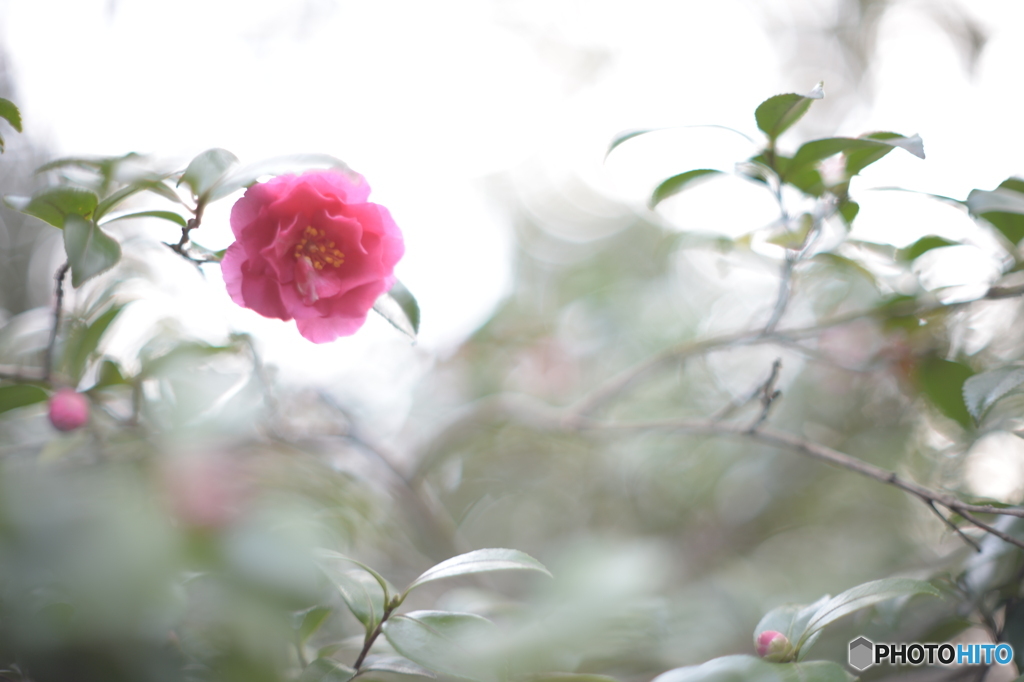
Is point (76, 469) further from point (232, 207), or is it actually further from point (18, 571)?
point (232, 207)

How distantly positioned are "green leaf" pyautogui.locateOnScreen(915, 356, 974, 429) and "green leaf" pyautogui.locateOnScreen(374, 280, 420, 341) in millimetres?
796

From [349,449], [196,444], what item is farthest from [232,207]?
[349,449]

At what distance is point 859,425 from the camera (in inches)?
61.8

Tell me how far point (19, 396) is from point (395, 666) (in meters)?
0.65

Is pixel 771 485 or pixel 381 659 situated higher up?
pixel 381 659

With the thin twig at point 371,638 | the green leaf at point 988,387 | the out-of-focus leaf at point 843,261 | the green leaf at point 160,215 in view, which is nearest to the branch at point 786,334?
the out-of-focus leaf at point 843,261

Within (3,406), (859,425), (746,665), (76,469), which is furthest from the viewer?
(859,425)

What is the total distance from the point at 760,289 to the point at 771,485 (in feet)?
2.64

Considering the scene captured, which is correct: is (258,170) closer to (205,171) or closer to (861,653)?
(205,171)

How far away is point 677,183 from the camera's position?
0.79 meters

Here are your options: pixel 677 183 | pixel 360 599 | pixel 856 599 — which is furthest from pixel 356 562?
pixel 677 183

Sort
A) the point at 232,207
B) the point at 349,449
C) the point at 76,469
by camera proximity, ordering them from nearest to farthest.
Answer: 1. the point at 232,207
2. the point at 76,469
3. the point at 349,449

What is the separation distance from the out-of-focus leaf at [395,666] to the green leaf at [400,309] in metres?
0.34

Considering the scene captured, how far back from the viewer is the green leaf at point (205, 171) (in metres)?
0.56
